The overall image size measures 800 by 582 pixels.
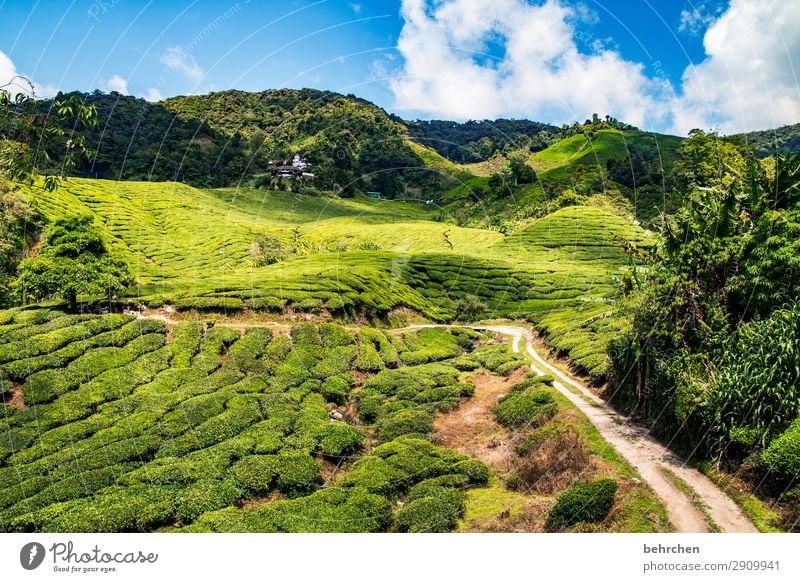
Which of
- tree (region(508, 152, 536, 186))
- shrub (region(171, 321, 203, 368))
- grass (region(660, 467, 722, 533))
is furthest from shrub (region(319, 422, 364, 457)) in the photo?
tree (region(508, 152, 536, 186))

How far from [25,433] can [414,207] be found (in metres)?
121

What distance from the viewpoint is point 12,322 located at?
33000mm

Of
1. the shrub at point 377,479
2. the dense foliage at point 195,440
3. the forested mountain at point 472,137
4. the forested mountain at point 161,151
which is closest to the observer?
the dense foliage at point 195,440

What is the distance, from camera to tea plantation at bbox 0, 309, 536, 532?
1920 cm

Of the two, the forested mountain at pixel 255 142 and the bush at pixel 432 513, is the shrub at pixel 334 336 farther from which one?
the forested mountain at pixel 255 142

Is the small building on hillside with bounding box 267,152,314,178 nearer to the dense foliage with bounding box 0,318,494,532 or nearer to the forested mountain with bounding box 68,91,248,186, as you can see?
the forested mountain with bounding box 68,91,248,186

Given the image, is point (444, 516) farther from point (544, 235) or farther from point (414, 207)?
point (414, 207)

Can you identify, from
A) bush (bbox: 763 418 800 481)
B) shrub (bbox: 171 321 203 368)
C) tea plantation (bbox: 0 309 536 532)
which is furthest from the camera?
shrub (bbox: 171 321 203 368)

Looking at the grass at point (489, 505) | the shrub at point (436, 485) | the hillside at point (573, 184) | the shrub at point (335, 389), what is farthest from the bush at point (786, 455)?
the hillside at point (573, 184)

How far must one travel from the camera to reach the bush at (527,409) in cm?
2880

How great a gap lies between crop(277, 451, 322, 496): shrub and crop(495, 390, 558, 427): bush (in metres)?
11.6

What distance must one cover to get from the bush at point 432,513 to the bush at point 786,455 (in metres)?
10.2

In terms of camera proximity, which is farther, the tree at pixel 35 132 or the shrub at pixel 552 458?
the shrub at pixel 552 458
